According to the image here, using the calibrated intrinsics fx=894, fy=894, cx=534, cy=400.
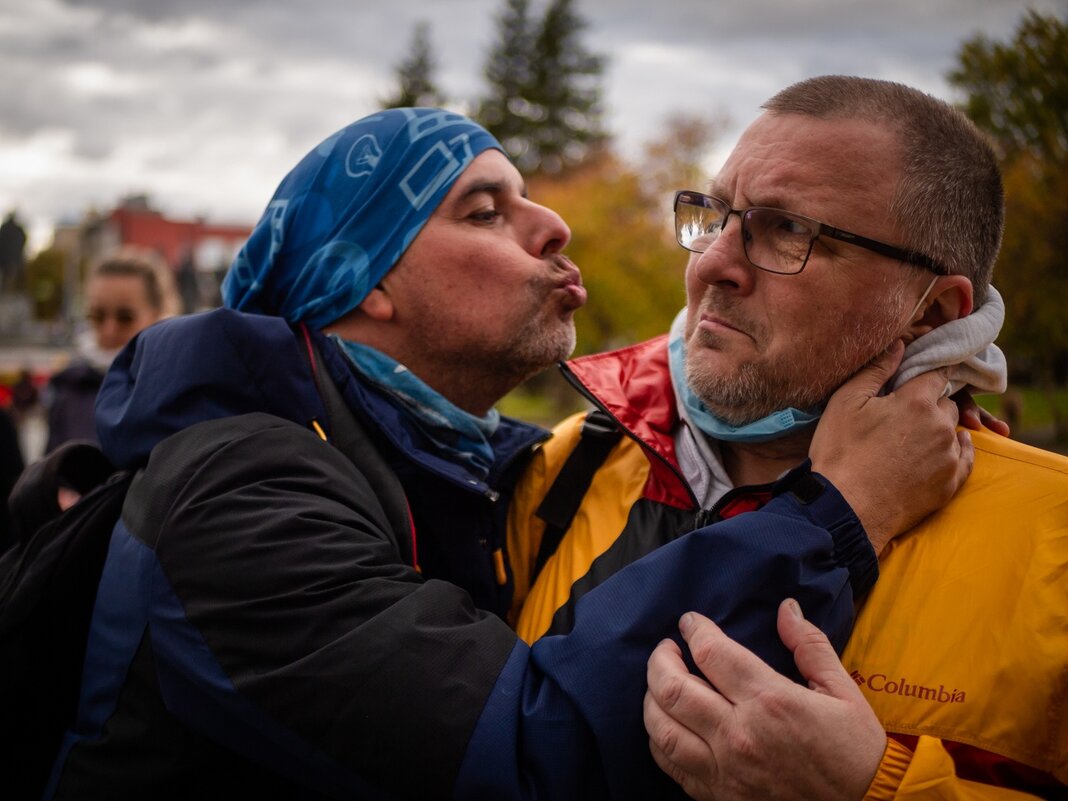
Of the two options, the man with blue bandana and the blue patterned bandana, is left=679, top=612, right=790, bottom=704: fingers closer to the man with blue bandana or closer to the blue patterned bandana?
the man with blue bandana

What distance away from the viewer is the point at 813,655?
166cm

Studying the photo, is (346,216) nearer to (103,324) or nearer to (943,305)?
(943,305)

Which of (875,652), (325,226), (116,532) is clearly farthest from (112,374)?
(875,652)

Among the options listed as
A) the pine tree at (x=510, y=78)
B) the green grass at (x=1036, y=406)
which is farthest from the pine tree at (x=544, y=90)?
the green grass at (x=1036, y=406)

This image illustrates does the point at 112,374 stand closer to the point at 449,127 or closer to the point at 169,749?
the point at 169,749

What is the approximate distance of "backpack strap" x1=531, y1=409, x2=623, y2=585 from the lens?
2504 mm

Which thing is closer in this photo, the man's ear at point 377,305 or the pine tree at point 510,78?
the man's ear at point 377,305

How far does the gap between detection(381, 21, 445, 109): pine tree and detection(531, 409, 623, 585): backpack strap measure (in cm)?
5252

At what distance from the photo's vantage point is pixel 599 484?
101 inches

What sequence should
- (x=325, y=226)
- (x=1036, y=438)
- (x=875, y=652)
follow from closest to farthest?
(x=875, y=652), (x=325, y=226), (x=1036, y=438)

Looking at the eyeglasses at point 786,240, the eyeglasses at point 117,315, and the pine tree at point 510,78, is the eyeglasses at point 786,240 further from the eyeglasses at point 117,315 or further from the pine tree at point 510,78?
the pine tree at point 510,78

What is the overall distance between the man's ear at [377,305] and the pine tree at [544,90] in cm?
4696

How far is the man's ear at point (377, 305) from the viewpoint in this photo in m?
2.74

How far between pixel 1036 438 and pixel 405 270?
14.8 meters
